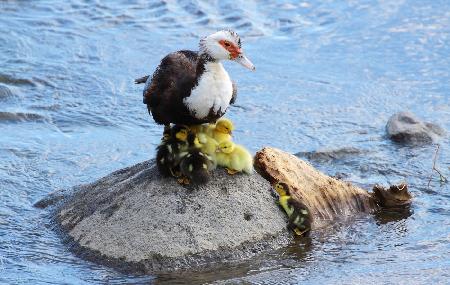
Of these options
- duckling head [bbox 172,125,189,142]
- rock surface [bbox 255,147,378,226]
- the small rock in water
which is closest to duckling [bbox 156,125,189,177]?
duckling head [bbox 172,125,189,142]

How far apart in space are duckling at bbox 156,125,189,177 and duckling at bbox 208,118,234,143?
202mm

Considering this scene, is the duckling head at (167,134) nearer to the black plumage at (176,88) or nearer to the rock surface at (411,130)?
the black plumage at (176,88)

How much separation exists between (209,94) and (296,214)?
107cm

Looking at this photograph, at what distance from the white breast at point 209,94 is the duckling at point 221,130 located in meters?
0.24

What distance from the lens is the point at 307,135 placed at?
9.70 meters

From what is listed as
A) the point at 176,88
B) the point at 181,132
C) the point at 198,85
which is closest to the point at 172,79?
the point at 176,88

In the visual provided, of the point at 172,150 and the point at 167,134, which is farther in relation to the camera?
the point at 167,134

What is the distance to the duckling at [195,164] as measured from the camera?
21.9 ft

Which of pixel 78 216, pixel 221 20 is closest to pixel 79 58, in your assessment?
pixel 221 20

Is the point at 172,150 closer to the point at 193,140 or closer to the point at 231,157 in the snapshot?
the point at 193,140

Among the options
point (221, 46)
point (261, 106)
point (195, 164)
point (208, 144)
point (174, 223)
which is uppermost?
point (221, 46)

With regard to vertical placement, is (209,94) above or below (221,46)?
below

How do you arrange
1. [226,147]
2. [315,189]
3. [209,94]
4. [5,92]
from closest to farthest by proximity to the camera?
[209,94]
[226,147]
[315,189]
[5,92]

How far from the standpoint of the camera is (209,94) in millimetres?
6586
